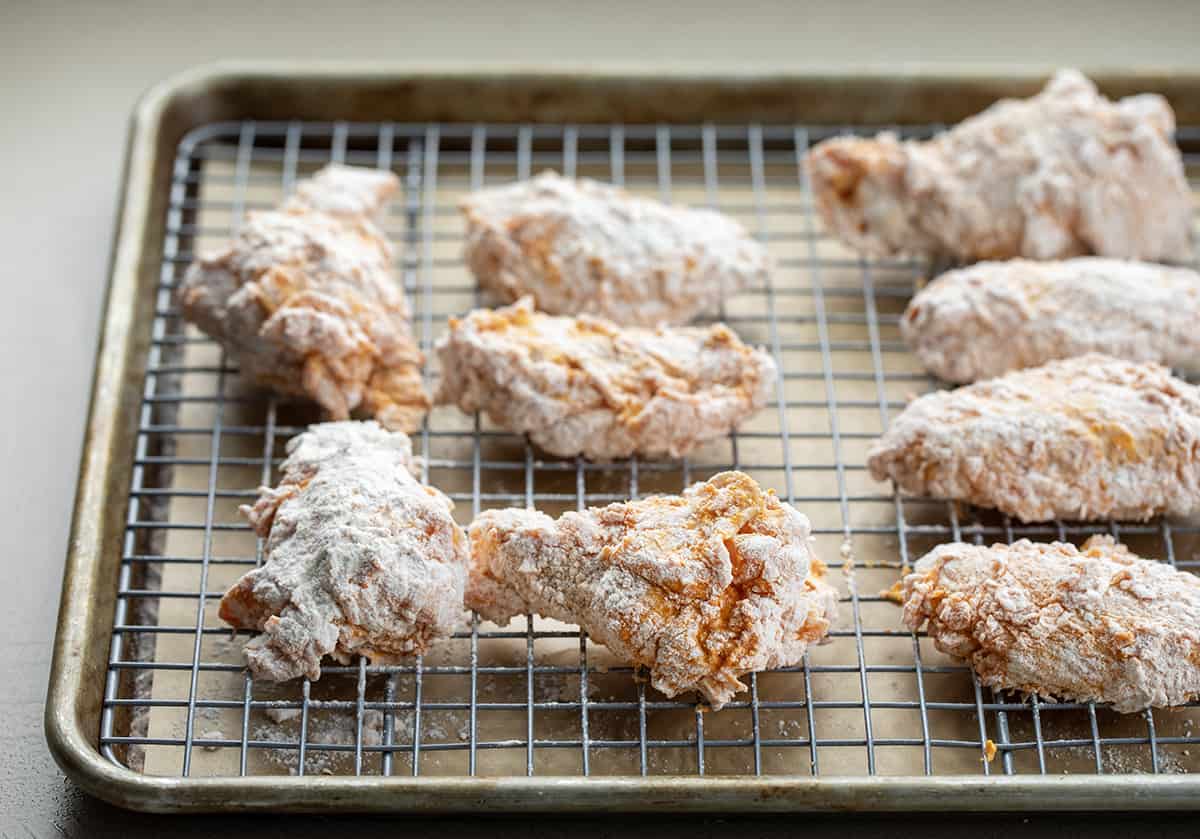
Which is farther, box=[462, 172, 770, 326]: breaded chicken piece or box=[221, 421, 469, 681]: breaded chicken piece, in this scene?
box=[462, 172, 770, 326]: breaded chicken piece

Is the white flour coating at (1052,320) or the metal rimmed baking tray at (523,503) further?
the white flour coating at (1052,320)

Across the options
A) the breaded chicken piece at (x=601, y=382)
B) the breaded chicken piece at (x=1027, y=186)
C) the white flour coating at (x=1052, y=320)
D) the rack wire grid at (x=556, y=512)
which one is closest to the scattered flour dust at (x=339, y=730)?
the rack wire grid at (x=556, y=512)

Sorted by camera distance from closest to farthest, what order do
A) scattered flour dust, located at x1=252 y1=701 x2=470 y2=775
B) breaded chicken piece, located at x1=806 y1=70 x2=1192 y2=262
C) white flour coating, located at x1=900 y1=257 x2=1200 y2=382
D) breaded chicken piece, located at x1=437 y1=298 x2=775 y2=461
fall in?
scattered flour dust, located at x1=252 y1=701 x2=470 y2=775, breaded chicken piece, located at x1=437 y1=298 x2=775 y2=461, white flour coating, located at x1=900 y1=257 x2=1200 y2=382, breaded chicken piece, located at x1=806 y1=70 x2=1192 y2=262

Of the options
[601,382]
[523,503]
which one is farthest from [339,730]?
[601,382]

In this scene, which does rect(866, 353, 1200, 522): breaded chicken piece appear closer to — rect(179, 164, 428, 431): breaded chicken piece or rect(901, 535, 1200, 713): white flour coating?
rect(901, 535, 1200, 713): white flour coating

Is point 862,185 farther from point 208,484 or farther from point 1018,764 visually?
point 208,484

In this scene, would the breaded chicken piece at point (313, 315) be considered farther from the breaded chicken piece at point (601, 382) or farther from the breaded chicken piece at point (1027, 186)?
the breaded chicken piece at point (1027, 186)

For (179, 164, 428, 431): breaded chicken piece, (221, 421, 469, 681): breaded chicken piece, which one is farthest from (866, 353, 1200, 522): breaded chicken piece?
(179, 164, 428, 431): breaded chicken piece
